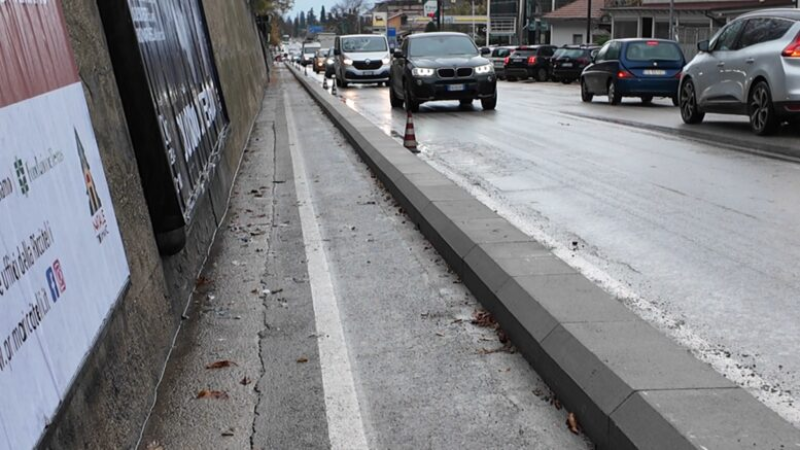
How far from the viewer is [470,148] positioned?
44.4 feet

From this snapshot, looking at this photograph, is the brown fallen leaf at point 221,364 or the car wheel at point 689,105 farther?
the car wheel at point 689,105

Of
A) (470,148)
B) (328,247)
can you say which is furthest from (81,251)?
(470,148)

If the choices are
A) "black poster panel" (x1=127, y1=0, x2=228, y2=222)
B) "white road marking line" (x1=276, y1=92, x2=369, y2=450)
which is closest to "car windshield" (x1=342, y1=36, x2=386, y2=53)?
"black poster panel" (x1=127, y1=0, x2=228, y2=222)

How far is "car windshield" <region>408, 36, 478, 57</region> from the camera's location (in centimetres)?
2167

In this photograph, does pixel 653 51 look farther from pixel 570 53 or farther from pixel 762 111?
pixel 570 53

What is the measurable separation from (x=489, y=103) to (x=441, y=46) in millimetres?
2116

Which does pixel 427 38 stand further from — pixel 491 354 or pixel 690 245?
pixel 491 354

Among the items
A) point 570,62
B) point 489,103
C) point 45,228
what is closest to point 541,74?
point 570,62

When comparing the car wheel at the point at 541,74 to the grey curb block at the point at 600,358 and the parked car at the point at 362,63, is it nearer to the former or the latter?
the parked car at the point at 362,63

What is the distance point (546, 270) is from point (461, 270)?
875 mm

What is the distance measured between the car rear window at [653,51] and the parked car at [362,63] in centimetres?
1536

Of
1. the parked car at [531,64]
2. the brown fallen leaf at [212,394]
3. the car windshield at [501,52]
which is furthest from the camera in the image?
Result: the car windshield at [501,52]

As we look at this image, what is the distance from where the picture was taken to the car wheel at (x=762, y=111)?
12805 mm

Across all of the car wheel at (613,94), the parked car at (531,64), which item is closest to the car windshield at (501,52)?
the parked car at (531,64)
